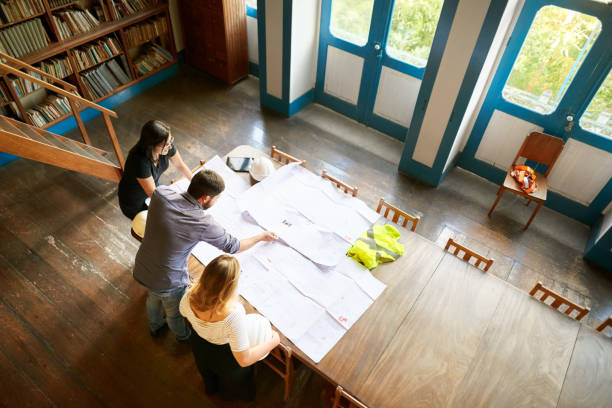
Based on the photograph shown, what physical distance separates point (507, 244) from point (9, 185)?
548 centimetres

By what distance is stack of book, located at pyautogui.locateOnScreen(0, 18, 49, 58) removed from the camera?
4301 millimetres

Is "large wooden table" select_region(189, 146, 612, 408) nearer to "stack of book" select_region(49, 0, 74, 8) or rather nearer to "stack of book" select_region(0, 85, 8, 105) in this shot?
"stack of book" select_region(0, 85, 8, 105)

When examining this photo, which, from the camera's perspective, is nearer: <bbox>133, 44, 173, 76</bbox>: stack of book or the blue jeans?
the blue jeans

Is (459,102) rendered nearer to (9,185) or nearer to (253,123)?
(253,123)

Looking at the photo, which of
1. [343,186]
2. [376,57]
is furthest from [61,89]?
[376,57]

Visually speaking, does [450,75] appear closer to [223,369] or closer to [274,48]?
[274,48]

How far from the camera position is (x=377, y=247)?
9.52 feet

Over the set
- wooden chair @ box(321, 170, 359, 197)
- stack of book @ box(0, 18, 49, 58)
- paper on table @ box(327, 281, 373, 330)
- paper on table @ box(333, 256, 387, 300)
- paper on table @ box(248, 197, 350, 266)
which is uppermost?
stack of book @ box(0, 18, 49, 58)

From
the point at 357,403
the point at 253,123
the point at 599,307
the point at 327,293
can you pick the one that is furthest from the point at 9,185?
the point at 599,307

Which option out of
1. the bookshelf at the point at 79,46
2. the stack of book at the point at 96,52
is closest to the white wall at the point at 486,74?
the bookshelf at the point at 79,46

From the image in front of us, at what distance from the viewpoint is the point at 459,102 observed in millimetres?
4035

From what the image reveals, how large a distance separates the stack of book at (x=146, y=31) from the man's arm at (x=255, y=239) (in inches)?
164

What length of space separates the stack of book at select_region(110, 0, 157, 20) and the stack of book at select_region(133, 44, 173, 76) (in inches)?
23.4

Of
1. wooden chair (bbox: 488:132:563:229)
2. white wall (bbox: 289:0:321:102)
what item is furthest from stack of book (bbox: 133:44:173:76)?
wooden chair (bbox: 488:132:563:229)
